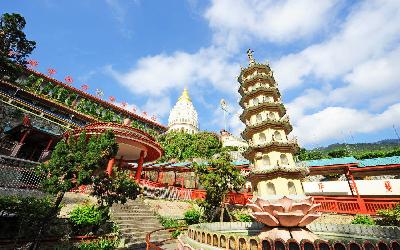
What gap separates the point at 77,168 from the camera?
10.4m

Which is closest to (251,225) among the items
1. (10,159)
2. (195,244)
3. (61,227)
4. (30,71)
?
(195,244)

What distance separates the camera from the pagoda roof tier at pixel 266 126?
13.9 metres

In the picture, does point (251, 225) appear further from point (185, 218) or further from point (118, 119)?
Answer: point (118, 119)

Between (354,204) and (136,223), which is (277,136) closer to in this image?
(354,204)

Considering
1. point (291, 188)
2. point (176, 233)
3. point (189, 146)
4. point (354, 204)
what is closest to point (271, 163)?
point (291, 188)

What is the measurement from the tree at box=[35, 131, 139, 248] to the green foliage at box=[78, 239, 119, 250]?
6.78 feet

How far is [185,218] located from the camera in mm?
18219

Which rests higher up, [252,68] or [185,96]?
[185,96]

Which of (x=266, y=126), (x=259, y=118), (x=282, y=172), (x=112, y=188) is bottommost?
(x=112, y=188)

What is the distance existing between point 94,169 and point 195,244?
226 inches

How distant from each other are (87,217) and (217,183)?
344 inches

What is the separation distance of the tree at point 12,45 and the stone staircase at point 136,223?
38.0 ft

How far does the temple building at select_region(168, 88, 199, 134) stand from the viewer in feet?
252

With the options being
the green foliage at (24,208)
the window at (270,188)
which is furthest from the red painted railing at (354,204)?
the green foliage at (24,208)
